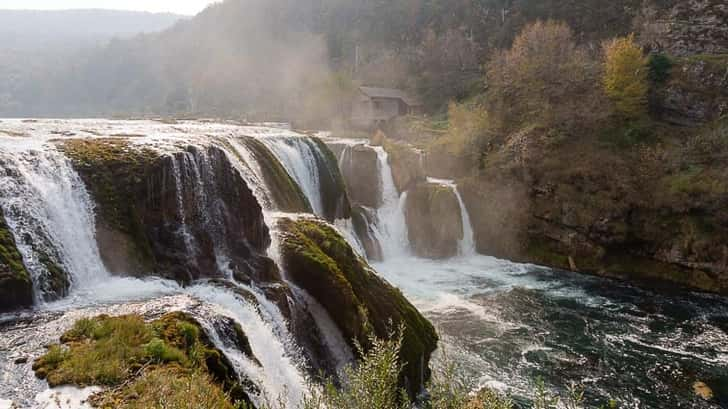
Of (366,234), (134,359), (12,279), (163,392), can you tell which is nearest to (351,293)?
(134,359)

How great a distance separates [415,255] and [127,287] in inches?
651

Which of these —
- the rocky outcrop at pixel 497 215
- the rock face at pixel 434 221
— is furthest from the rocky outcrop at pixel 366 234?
the rocky outcrop at pixel 497 215

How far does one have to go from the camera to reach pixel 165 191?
38.8 feet

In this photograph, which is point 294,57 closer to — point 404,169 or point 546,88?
point 404,169

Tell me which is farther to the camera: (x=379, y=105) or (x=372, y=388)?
(x=379, y=105)

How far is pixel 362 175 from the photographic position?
2666 centimetres

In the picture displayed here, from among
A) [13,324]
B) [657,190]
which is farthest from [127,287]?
[657,190]

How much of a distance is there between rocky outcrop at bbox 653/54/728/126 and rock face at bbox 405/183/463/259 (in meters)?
13.0

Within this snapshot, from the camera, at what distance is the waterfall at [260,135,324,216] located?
2066 cm

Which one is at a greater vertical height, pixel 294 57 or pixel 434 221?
pixel 294 57

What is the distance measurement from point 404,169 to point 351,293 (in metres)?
16.3

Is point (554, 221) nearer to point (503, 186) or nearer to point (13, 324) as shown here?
point (503, 186)

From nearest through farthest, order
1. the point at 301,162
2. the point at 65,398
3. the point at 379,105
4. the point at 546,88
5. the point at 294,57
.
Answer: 1. the point at 65,398
2. the point at 301,162
3. the point at 546,88
4. the point at 379,105
5. the point at 294,57

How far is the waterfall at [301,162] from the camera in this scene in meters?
20.7
